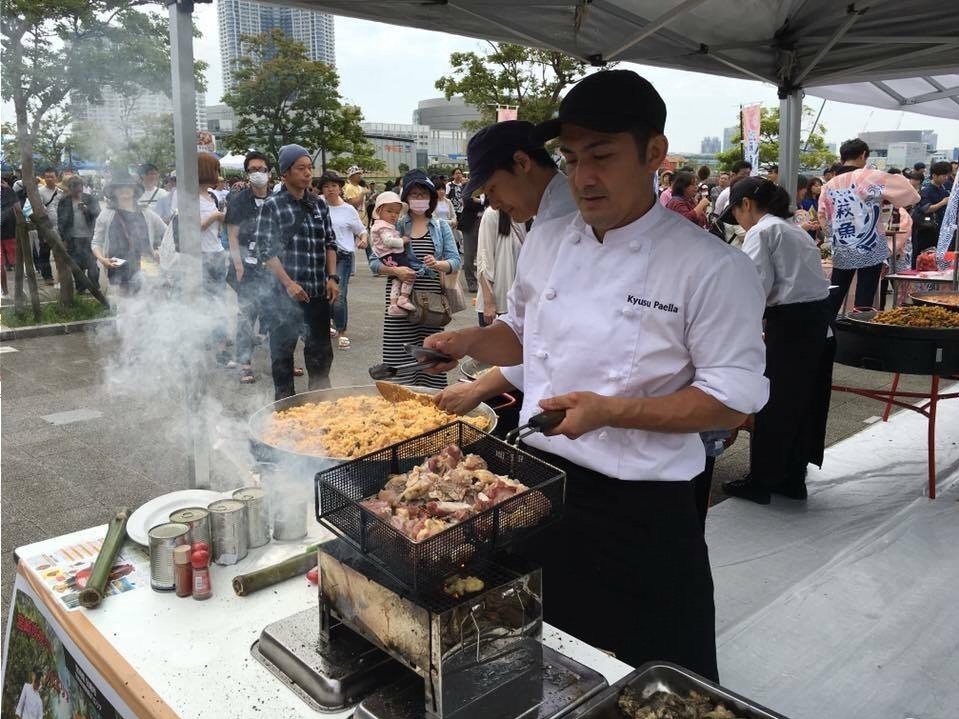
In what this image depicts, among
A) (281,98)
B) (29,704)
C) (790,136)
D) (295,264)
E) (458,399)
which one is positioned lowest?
(29,704)

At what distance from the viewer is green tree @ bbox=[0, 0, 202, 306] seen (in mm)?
3553

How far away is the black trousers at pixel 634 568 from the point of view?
1974 mm

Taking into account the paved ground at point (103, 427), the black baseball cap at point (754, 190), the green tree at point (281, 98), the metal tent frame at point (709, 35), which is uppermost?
the green tree at point (281, 98)

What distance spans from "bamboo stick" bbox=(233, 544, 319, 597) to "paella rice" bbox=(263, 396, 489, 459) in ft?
1.26

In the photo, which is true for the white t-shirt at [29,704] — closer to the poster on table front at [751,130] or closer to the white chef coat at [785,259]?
the white chef coat at [785,259]

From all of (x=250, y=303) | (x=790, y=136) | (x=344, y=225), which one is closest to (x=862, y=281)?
(x=790, y=136)

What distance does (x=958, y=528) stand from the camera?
4383 millimetres

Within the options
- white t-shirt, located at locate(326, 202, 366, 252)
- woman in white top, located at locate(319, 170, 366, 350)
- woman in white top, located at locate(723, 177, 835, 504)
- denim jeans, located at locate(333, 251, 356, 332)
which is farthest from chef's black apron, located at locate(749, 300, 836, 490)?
denim jeans, located at locate(333, 251, 356, 332)

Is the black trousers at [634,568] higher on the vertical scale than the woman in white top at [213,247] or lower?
lower

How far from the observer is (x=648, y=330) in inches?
Answer: 73.2

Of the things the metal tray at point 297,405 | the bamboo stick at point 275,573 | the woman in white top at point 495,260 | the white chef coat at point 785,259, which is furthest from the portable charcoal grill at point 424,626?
the woman in white top at point 495,260

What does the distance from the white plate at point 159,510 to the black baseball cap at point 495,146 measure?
1.49 metres

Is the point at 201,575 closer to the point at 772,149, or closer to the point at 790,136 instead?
the point at 790,136

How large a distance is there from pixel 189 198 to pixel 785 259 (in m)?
3.25
